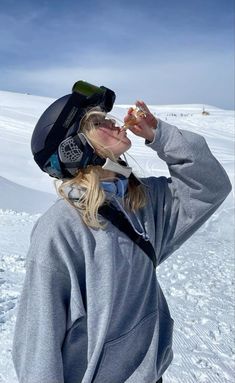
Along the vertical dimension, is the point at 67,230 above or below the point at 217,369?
above

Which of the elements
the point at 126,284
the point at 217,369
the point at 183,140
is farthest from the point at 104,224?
the point at 217,369

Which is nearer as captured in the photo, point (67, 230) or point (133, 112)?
point (67, 230)

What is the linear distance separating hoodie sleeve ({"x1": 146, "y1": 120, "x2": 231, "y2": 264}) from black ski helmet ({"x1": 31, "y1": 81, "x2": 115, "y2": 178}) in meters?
0.29

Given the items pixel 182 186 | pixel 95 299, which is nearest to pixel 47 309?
pixel 95 299

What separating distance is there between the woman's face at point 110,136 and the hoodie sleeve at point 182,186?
5.6 inches

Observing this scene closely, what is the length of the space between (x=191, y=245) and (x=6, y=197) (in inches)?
135

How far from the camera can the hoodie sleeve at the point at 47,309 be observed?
1.34 metres

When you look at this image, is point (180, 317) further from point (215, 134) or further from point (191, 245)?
point (215, 134)

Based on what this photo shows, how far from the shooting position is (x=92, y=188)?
1454 mm

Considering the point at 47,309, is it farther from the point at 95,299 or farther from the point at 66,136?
the point at 66,136

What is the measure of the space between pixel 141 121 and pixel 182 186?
304mm

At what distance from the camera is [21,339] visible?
1.46 meters

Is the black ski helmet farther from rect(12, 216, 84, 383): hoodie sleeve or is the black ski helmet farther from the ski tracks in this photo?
the ski tracks

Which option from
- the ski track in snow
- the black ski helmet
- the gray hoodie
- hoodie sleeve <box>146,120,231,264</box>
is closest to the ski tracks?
the ski track in snow
